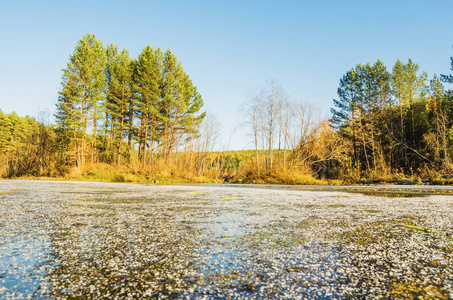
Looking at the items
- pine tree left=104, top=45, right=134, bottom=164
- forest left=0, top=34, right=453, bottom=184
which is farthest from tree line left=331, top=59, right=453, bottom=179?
pine tree left=104, top=45, right=134, bottom=164

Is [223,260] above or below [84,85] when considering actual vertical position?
below

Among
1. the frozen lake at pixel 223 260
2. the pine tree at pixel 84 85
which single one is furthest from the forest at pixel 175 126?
the frozen lake at pixel 223 260

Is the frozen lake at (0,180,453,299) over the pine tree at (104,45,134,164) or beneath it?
beneath

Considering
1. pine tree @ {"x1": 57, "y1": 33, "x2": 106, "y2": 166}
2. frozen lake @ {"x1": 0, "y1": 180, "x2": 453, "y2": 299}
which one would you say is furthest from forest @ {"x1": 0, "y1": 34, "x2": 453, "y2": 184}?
frozen lake @ {"x1": 0, "y1": 180, "x2": 453, "y2": 299}

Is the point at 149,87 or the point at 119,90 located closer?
the point at 149,87

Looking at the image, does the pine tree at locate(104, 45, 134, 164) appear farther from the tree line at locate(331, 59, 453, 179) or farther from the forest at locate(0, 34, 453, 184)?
the tree line at locate(331, 59, 453, 179)

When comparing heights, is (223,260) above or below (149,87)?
below

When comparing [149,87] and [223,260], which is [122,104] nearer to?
[149,87]

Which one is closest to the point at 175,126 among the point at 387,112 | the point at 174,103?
the point at 174,103

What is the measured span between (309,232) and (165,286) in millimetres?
1674

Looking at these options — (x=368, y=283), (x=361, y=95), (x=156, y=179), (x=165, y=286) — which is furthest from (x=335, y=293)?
(x=361, y=95)

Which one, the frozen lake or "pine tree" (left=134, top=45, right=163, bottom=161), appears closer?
the frozen lake

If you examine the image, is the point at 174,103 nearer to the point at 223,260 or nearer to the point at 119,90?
the point at 119,90

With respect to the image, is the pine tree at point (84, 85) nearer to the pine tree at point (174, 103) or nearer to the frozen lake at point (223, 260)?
the pine tree at point (174, 103)
